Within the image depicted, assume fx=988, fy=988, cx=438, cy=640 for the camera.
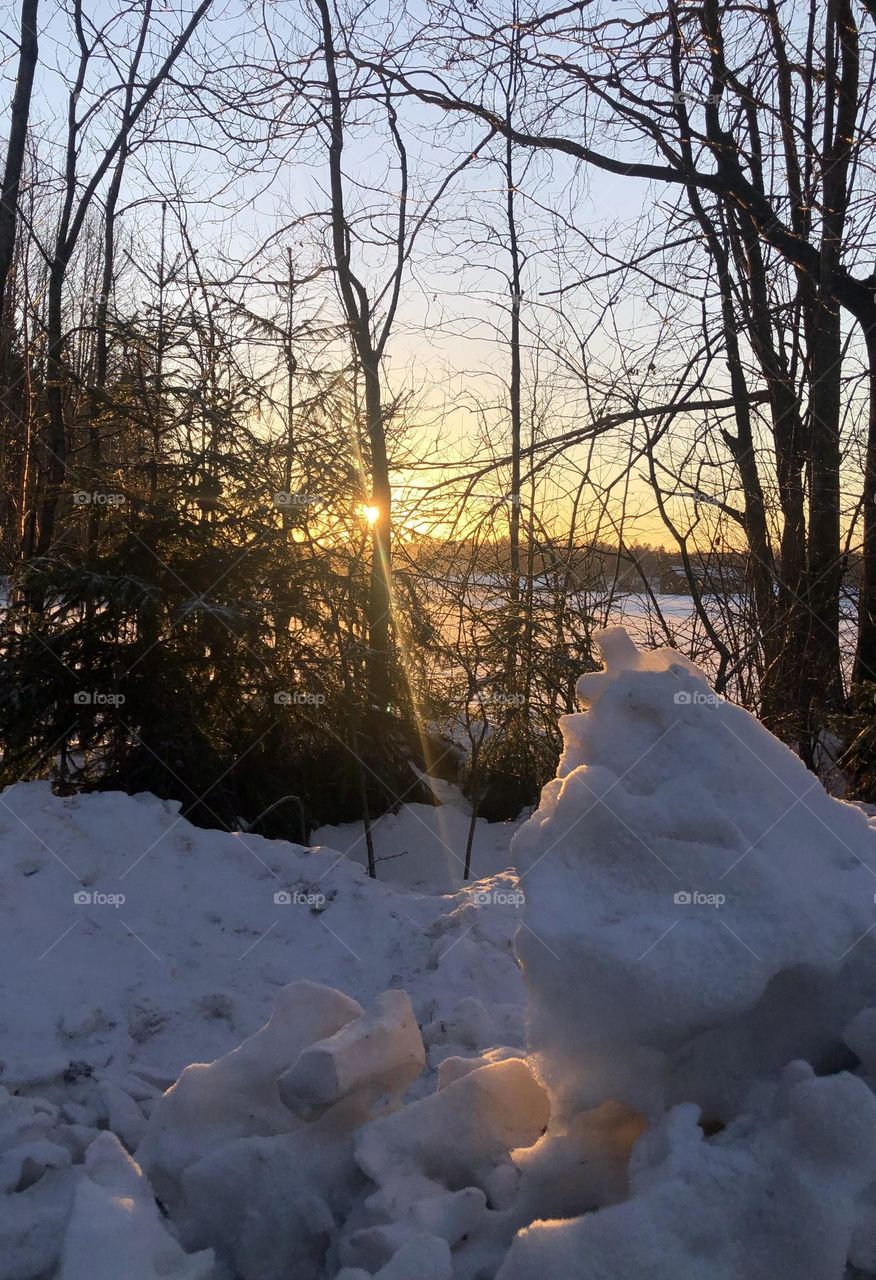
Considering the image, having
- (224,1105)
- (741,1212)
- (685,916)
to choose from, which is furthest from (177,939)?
(741,1212)

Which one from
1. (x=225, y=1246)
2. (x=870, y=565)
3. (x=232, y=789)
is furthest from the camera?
(x=870, y=565)

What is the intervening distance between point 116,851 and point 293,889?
706 mm

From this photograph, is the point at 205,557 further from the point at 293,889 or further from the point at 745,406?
the point at 745,406

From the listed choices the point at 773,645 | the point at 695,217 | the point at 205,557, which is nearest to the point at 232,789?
the point at 205,557

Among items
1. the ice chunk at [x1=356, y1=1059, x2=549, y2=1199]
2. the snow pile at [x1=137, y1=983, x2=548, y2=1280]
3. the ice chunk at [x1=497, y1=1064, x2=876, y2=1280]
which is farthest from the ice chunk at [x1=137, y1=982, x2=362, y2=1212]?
the ice chunk at [x1=497, y1=1064, x2=876, y2=1280]

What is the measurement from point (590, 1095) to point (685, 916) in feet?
1.36

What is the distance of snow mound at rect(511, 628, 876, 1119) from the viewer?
1.87 metres

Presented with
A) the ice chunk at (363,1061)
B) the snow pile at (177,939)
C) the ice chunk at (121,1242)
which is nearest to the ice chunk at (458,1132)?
the ice chunk at (363,1061)

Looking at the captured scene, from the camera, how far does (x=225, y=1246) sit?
2.00 m

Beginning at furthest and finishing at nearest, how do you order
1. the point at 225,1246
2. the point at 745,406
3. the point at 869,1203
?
the point at 745,406 → the point at 225,1246 → the point at 869,1203

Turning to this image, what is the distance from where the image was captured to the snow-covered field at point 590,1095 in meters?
1.67

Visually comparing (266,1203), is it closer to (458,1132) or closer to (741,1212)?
(458,1132)

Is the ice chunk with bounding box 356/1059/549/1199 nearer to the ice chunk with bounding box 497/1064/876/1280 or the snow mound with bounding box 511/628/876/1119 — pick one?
the snow mound with bounding box 511/628/876/1119

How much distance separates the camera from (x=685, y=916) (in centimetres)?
194
